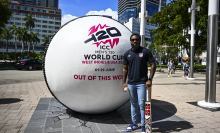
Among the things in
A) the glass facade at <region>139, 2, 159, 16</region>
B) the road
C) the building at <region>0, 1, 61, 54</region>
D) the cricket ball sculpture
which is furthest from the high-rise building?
the cricket ball sculpture

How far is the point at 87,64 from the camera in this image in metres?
4.01

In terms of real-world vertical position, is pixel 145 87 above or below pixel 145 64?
below

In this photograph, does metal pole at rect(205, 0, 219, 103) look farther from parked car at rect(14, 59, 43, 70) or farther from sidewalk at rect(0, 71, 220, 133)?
parked car at rect(14, 59, 43, 70)

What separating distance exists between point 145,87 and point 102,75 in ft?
3.36

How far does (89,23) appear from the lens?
4359mm

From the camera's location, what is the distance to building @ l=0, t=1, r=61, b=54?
9531 centimetres

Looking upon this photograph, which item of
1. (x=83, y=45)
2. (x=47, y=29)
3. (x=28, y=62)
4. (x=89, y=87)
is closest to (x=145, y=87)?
(x=89, y=87)

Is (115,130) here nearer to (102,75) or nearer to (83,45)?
(102,75)

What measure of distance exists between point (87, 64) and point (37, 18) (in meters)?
108

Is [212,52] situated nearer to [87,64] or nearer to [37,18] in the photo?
[87,64]

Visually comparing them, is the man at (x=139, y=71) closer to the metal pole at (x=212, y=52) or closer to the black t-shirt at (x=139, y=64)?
the black t-shirt at (x=139, y=64)

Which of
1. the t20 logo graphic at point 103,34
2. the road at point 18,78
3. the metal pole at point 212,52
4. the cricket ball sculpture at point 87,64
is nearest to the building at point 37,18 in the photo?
the road at point 18,78

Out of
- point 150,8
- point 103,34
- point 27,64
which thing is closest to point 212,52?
point 103,34

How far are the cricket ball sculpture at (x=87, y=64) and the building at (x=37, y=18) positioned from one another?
106 m
